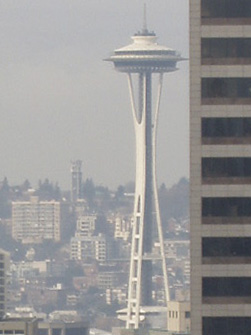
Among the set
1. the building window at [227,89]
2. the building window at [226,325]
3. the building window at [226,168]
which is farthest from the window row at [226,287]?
the building window at [227,89]

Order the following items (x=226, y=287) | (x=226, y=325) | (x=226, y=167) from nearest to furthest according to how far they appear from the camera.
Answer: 1. (x=226, y=325)
2. (x=226, y=287)
3. (x=226, y=167)

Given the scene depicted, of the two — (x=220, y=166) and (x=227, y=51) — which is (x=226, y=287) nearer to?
(x=220, y=166)

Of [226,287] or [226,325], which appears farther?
[226,287]

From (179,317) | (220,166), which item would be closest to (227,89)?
(220,166)

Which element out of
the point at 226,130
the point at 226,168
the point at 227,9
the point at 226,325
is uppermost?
the point at 227,9

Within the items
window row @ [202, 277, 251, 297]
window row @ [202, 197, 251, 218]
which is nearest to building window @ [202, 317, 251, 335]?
window row @ [202, 277, 251, 297]

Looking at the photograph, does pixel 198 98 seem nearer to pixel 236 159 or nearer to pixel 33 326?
pixel 236 159

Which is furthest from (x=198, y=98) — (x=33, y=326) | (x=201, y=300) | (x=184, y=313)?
(x=184, y=313)
